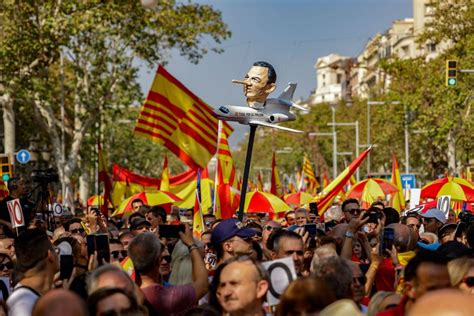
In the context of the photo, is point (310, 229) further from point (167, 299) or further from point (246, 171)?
point (167, 299)

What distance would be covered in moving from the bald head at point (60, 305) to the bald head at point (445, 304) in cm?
164

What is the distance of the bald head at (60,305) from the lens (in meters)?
5.77

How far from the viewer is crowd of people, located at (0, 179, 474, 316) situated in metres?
6.07

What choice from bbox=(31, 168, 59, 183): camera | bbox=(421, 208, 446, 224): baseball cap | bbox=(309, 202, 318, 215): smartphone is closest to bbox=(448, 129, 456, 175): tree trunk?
bbox=(309, 202, 318, 215): smartphone

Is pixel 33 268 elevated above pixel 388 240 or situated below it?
below

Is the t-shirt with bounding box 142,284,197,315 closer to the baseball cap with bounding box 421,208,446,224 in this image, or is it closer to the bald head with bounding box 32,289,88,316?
the bald head with bounding box 32,289,88,316

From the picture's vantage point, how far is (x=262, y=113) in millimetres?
12102

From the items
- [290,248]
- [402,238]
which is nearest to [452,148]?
[402,238]

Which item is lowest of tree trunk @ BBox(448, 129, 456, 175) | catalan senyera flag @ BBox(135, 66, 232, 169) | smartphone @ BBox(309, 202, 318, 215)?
smartphone @ BBox(309, 202, 318, 215)

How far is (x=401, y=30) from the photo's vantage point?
127 m

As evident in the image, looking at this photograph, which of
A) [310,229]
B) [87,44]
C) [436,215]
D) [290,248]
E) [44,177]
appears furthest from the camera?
[87,44]

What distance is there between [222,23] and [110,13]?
425 centimetres

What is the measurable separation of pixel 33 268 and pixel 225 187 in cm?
1074

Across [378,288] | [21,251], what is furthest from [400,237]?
[21,251]
